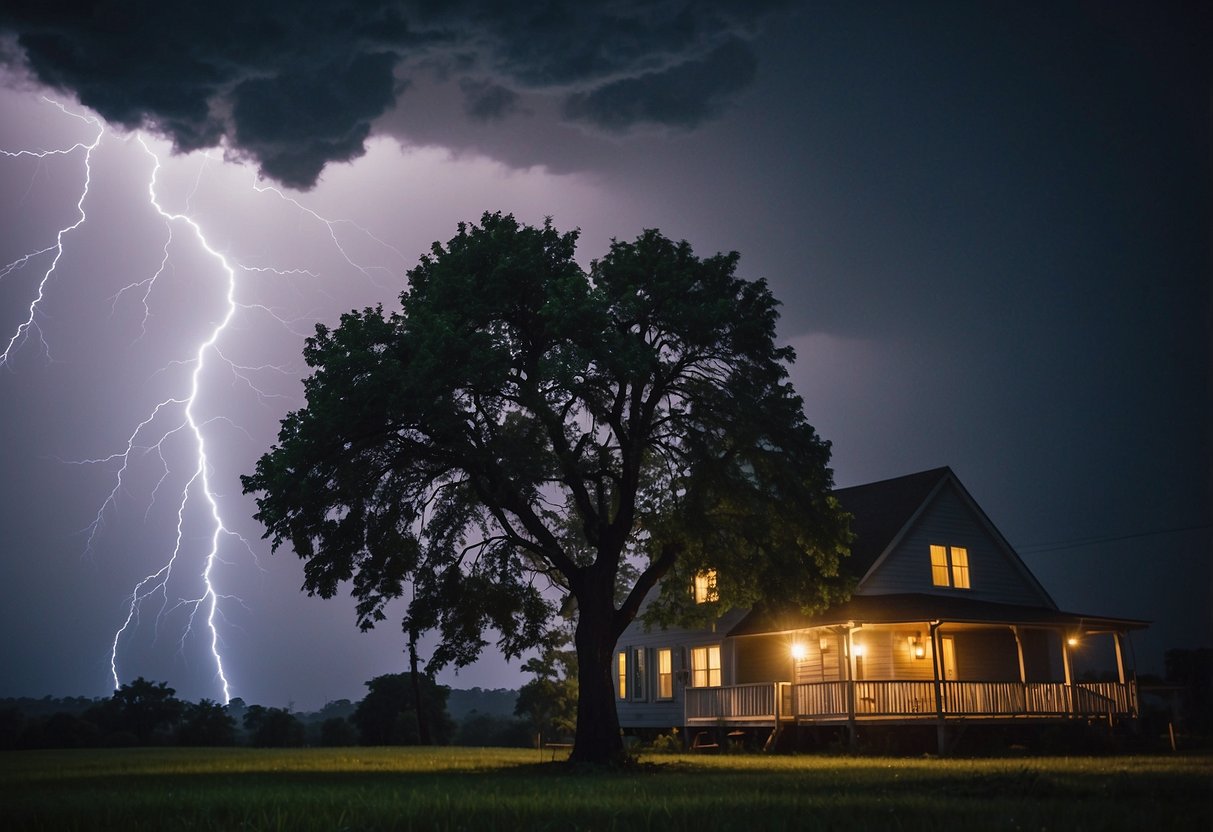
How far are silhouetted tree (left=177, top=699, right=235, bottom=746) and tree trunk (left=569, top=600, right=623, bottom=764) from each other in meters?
36.4

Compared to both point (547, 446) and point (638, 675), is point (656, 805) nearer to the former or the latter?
point (547, 446)

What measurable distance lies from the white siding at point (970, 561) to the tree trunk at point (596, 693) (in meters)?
12.2

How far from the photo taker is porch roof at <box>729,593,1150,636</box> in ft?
90.7

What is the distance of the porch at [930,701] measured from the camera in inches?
1069

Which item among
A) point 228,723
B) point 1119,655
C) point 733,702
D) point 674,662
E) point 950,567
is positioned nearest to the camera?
point 1119,655

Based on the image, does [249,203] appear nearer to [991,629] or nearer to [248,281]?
[248,281]

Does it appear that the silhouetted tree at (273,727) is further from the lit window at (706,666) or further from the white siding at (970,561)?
the white siding at (970,561)

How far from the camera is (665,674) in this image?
3900cm

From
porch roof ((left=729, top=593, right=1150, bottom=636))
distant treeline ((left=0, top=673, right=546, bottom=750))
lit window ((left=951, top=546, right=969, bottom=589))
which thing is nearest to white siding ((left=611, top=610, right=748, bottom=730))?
porch roof ((left=729, top=593, right=1150, bottom=636))

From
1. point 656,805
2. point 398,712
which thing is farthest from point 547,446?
point 398,712

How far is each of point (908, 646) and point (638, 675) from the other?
13456 millimetres

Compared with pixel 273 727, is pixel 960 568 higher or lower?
higher

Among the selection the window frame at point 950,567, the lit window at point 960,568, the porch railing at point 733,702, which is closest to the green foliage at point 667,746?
the porch railing at point 733,702

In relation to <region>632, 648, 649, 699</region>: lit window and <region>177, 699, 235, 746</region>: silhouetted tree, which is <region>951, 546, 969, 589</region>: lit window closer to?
<region>632, 648, 649, 699</region>: lit window
